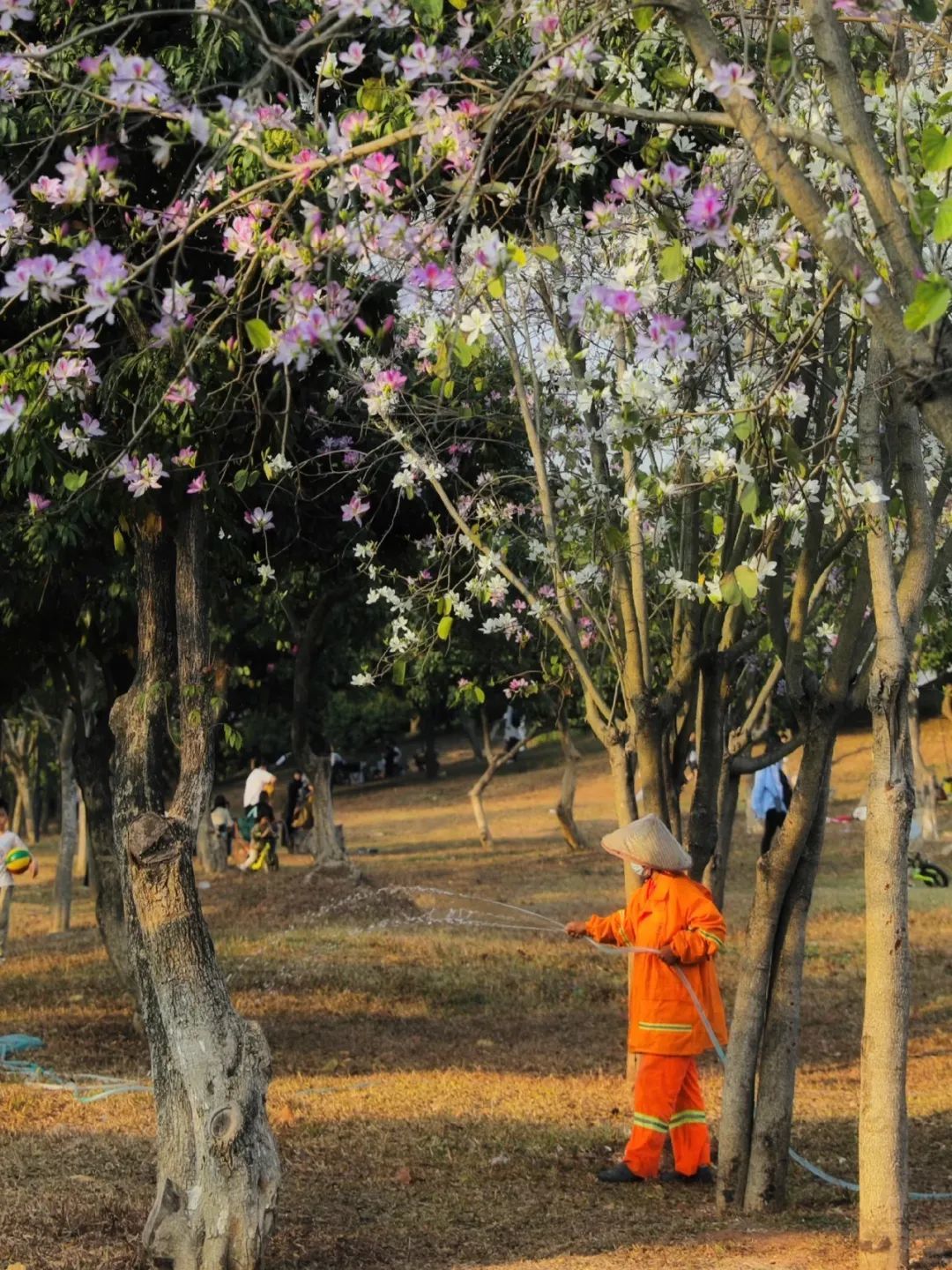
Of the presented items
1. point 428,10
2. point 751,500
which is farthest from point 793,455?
point 428,10

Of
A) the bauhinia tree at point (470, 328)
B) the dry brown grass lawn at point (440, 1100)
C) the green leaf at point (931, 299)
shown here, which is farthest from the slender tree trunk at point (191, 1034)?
the green leaf at point (931, 299)

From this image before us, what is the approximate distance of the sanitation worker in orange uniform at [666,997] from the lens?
7613 millimetres

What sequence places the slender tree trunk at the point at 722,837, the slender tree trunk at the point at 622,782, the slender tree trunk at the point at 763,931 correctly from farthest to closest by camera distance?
the slender tree trunk at the point at 722,837
the slender tree trunk at the point at 622,782
the slender tree trunk at the point at 763,931

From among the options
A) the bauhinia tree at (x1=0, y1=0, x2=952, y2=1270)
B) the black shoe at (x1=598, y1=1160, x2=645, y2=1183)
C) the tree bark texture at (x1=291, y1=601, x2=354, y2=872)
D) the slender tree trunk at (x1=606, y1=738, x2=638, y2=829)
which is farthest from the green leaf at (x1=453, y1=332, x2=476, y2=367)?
the tree bark texture at (x1=291, y1=601, x2=354, y2=872)

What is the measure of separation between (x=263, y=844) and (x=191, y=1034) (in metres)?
20.9

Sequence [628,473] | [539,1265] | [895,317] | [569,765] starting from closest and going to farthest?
[895,317] < [539,1265] < [628,473] < [569,765]

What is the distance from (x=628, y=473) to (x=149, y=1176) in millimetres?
3980

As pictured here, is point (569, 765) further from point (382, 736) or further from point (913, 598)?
point (382, 736)

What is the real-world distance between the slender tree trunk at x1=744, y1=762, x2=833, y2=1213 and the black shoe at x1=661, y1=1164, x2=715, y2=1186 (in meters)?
0.99

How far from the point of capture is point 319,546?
10.1 metres

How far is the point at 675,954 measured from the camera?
24.9 ft

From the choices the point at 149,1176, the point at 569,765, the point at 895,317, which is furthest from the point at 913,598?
the point at 569,765

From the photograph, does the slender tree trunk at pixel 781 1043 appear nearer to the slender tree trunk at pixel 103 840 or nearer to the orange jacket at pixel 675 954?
the orange jacket at pixel 675 954

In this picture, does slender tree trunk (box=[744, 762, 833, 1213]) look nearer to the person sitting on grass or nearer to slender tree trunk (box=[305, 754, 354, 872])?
slender tree trunk (box=[305, 754, 354, 872])
